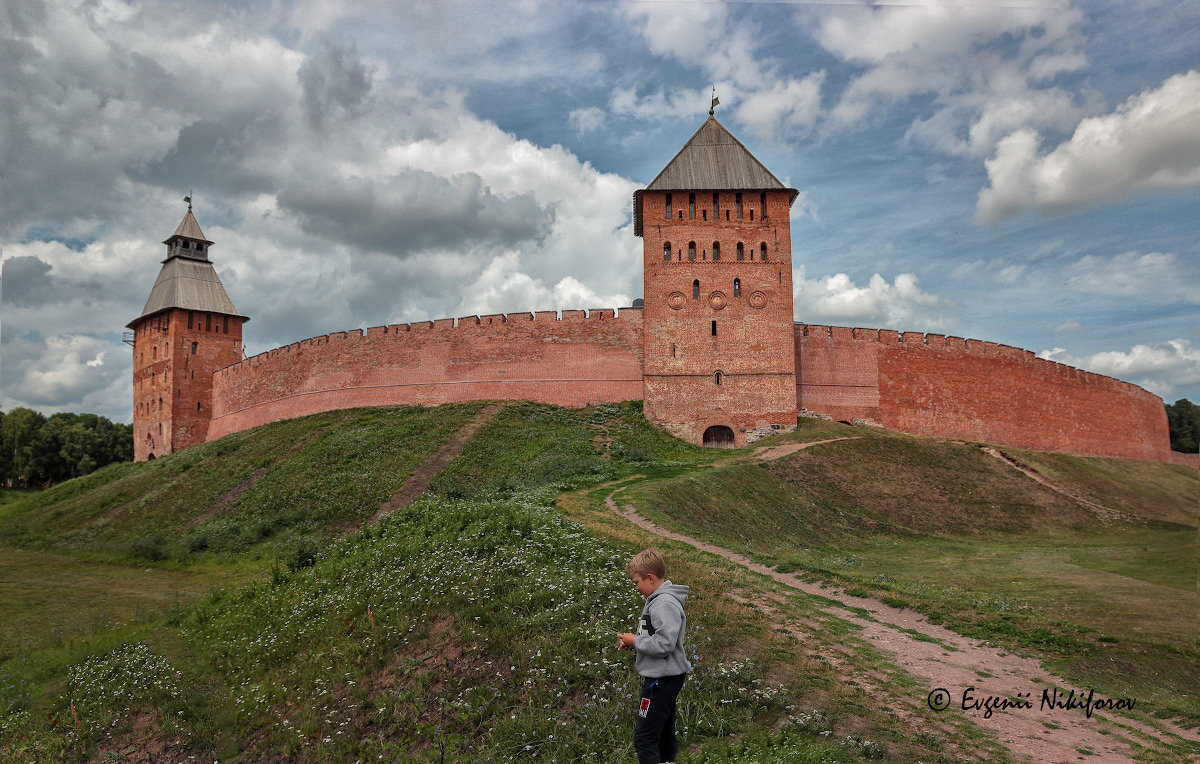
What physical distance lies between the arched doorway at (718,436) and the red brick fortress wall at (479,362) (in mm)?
3409

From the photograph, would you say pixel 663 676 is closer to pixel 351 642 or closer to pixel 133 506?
pixel 351 642

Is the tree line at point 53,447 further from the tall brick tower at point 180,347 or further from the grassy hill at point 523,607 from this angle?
the grassy hill at point 523,607

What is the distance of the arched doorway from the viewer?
27.5m

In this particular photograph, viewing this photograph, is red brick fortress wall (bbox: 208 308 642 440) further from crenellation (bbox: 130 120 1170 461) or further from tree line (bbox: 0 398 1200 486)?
tree line (bbox: 0 398 1200 486)

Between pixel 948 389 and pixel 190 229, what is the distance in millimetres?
43223

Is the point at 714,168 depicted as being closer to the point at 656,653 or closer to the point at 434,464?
the point at 434,464

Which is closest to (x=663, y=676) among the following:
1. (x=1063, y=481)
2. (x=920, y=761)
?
(x=920, y=761)

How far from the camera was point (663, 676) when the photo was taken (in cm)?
404

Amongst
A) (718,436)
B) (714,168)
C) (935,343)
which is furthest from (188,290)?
(935,343)

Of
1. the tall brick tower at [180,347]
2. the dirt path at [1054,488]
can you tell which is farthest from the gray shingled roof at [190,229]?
the dirt path at [1054,488]

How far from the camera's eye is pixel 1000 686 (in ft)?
21.7

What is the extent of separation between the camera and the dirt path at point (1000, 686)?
5.25 meters

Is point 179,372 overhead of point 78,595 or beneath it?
overhead

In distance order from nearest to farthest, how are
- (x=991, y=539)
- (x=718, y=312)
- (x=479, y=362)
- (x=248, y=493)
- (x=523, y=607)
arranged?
(x=523, y=607), (x=991, y=539), (x=248, y=493), (x=718, y=312), (x=479, y=362)
